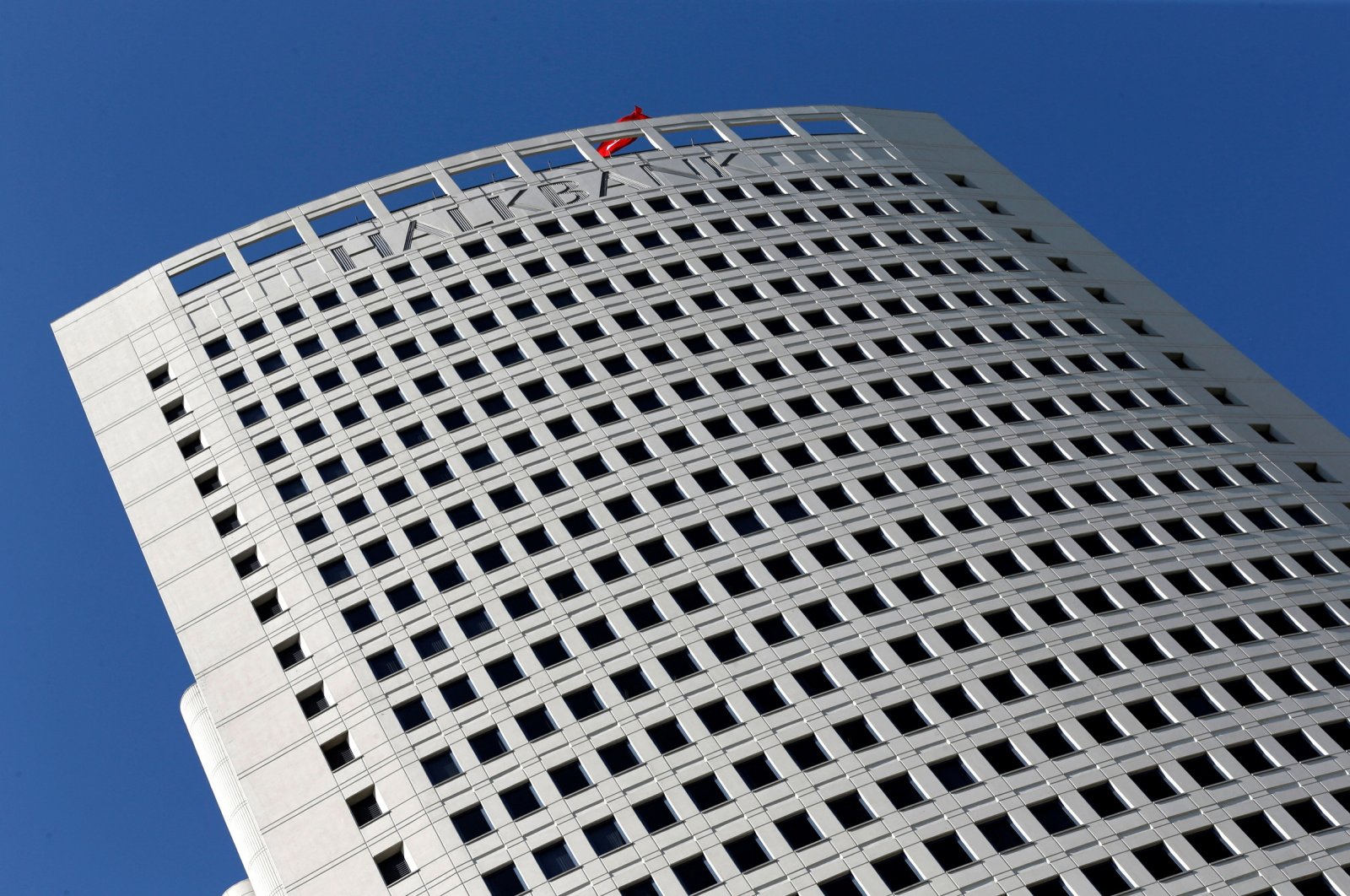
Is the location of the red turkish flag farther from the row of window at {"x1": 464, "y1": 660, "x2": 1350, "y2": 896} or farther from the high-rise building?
the row of window at {"x1": 464, "y1": 660, "x2": 1350, "y2": 896}

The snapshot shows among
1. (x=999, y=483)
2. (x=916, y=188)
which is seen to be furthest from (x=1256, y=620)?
(x=916, y=188)

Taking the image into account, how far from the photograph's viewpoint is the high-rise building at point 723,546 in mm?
35500

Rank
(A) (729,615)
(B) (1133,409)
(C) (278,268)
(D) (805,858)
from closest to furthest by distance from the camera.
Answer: (D) (805,858), (A) (729,615), (B) (1133,409), (C) (278,268)

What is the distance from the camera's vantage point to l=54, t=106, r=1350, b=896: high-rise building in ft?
116

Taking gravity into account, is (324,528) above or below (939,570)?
above

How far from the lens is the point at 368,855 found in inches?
1423

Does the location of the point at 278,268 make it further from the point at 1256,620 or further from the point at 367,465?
the point at 1256,620

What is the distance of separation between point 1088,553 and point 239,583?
28.1 m

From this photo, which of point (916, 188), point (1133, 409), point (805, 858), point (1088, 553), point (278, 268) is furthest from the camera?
point (916, 188)

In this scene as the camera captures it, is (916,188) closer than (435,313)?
No

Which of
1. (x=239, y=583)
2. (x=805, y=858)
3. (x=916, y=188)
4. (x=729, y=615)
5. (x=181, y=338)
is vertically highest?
(x=181, y=338)

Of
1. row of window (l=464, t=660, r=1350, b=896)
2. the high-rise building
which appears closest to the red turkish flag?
the high-rise building

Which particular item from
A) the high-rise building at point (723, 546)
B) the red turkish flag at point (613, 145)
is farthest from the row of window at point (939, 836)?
the red turkish flag at point (613, 145)

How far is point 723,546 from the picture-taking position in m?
41.7
